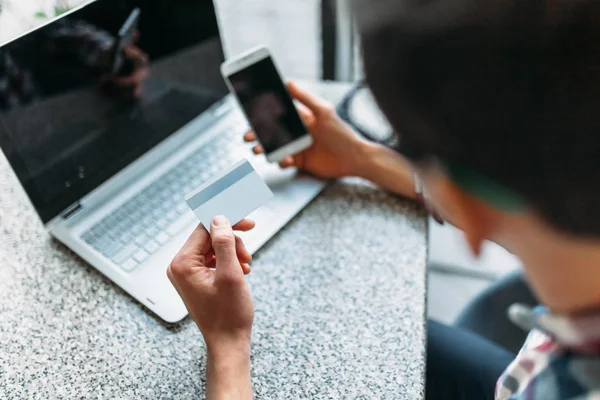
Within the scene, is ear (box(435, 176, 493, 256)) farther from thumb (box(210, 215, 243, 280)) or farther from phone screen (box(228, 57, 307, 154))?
Answer: phone screen (box(228, 57, 307, 154))

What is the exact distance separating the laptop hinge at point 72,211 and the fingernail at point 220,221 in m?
0.23

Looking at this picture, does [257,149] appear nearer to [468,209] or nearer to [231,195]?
[231,195]

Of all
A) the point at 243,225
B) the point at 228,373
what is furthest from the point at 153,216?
the point at 228,373

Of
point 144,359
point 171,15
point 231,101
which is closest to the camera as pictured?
point 144,359

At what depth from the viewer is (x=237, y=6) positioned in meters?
1.38

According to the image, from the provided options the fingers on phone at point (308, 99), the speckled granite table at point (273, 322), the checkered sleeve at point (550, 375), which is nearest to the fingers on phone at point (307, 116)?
the fingers on phone at point (308, 99)

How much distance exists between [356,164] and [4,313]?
0.48m

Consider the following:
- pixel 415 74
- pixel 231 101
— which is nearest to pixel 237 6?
pixel 231 101

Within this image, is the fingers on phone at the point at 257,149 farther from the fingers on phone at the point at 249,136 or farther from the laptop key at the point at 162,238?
the laptop key at the point at 162,238

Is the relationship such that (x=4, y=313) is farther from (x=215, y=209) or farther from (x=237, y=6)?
(x=237, y=6)

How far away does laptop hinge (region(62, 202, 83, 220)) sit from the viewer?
2.30 feet

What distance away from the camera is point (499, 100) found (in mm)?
302

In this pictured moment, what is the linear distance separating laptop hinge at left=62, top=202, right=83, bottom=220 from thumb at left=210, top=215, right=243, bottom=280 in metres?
0.24

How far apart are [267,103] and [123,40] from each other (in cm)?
20
